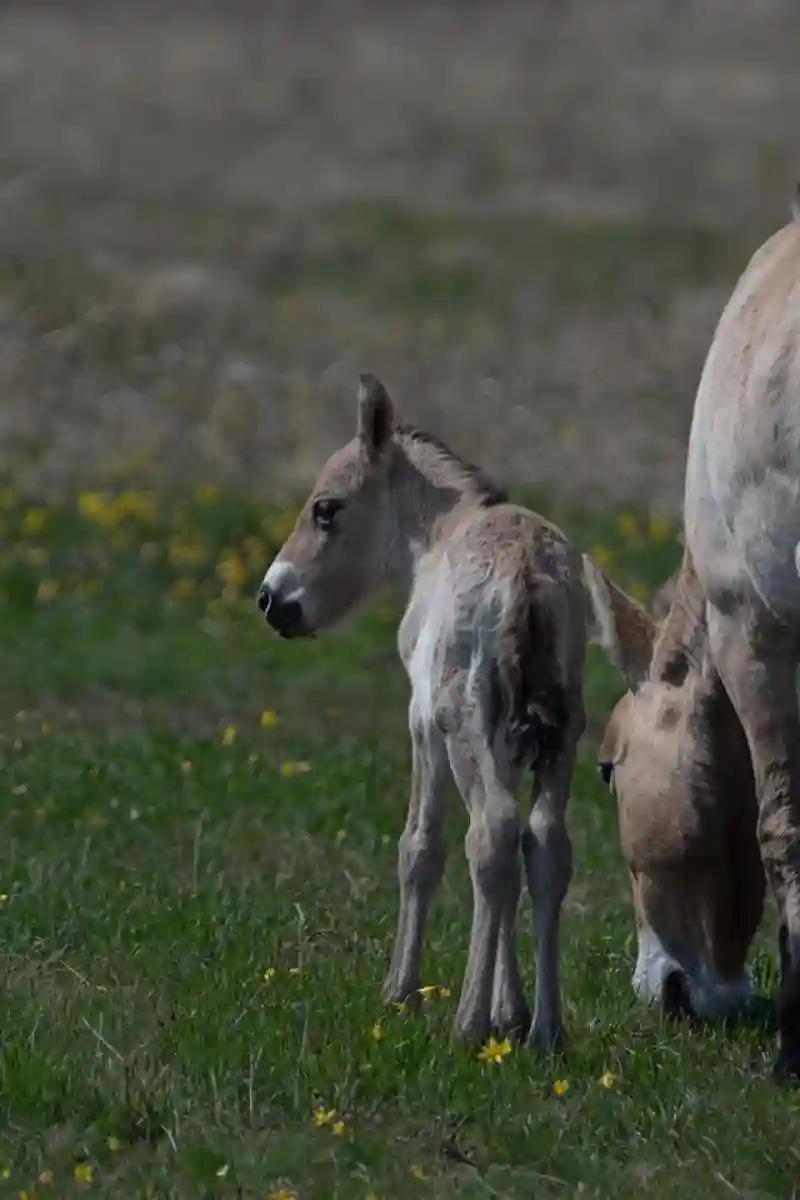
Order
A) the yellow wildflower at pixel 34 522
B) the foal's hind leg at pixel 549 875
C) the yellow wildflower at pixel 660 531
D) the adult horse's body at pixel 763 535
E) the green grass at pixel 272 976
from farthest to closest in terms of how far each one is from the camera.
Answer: the yellow wildflower at pixel 34 522, the yellow wildflower at pixel 660 531, the foal's hind leg at pixel 549 875, the adult horse's body at pixel 763 535, the green grass at pixel 272 976

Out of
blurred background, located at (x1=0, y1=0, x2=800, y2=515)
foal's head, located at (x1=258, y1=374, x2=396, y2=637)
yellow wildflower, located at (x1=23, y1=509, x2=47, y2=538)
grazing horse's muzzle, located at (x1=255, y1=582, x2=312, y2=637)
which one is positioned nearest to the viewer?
foal's head, located at (x1=258, y1=374, x2=396, y2=637)

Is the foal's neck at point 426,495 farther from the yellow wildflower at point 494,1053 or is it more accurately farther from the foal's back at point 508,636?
the yellow wildflower at point 494,1053

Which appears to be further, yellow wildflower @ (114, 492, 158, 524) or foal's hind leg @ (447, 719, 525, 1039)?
yellow wildflower @ (114, 492, 158, 524)

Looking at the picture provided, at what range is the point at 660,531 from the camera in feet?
48.2

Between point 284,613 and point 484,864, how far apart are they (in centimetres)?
149

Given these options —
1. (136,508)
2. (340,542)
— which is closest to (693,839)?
(340,542)

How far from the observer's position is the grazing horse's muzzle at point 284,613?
23.4ft

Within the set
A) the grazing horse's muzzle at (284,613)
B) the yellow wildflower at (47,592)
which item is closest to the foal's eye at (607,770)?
the grazing horse's muzzle at (284,613)

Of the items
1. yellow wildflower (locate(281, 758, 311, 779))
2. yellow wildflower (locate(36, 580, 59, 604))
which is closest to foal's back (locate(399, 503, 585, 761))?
yellow wildflower (locate(281, 758, 311, 779))

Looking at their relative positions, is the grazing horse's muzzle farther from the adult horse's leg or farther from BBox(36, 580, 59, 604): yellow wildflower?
BBox(36, 580, 59, 604): yellow wildflower

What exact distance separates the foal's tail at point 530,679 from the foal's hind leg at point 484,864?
9 centimetres

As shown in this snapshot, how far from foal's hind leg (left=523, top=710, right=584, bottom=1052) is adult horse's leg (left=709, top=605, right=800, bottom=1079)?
48 centimetres

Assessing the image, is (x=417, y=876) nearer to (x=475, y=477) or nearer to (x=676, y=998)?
(x=676, y=998)

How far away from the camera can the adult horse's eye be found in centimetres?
707
